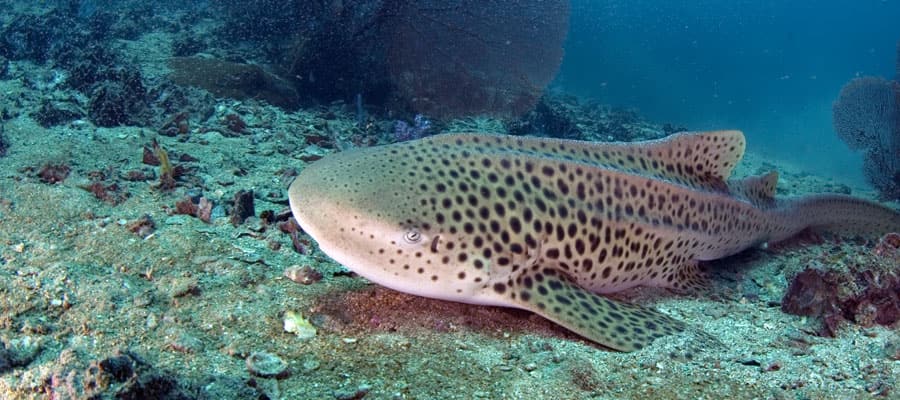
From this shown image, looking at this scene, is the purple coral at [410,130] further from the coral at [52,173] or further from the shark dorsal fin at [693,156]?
the shark dorsal fin at [693,156]

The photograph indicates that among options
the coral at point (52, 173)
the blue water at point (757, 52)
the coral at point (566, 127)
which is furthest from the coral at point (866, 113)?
the blue water at point (757, 52)

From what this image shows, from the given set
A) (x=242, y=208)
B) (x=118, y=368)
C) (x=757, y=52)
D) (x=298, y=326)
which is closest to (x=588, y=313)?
(x=298, y=326)

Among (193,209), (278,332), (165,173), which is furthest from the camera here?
(165,173)

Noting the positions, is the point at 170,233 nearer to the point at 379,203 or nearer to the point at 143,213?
the point at 143,213

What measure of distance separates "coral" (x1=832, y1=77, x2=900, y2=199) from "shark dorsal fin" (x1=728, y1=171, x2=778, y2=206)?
748 cm

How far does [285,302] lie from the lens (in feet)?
11.2

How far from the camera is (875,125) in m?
11.3

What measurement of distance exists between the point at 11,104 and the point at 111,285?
21.0 feet

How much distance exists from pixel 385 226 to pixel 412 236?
17cm

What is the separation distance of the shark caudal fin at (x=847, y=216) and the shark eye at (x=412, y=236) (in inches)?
204

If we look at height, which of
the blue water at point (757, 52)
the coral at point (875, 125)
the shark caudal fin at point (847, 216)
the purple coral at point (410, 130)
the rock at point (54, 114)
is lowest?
the rock at point (54, 114)

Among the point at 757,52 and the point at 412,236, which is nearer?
the point at 412,236

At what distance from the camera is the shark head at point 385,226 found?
10.4 feet

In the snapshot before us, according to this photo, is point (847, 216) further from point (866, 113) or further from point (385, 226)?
point (866, 113)
